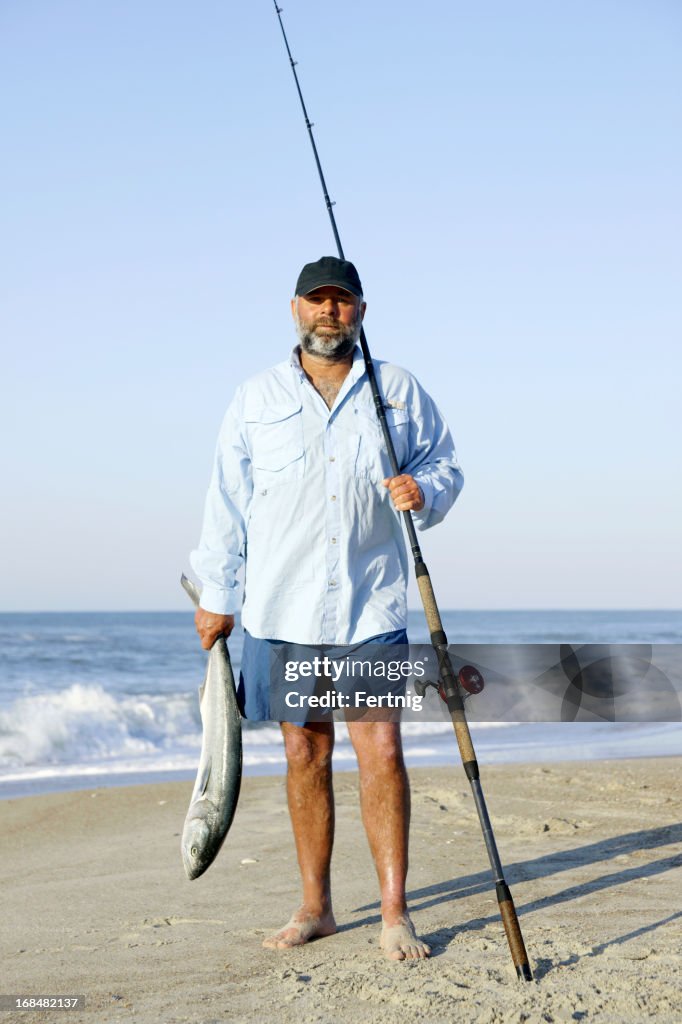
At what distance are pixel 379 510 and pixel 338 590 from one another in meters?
0.28

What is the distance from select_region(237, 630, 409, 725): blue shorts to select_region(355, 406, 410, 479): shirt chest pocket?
0.50 metres

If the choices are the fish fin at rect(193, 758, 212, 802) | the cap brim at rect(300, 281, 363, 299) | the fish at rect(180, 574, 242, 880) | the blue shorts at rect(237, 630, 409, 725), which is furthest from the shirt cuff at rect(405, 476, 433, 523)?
the fish fin at rect(193, 758, 212, 802)

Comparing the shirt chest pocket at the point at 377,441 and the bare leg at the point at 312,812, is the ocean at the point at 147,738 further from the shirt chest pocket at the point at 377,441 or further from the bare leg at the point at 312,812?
the shirt chest pocket at the point at 377,441

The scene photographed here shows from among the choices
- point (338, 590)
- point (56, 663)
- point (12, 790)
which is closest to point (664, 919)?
point (338, 590)

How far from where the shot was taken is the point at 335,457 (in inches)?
124

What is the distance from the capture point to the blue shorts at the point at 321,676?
10.1 feet

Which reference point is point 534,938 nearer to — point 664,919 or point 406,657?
point 664,919

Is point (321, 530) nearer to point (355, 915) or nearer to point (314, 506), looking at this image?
point (314, 506)

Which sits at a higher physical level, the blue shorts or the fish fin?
the blue shorts

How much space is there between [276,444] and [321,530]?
Result: 0.30 meters

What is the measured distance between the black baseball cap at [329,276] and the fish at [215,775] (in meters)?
1.17

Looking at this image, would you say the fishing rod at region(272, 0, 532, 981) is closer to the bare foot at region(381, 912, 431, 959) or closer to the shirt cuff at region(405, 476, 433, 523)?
the shirt cuff at region(405, 476, 433, 523)

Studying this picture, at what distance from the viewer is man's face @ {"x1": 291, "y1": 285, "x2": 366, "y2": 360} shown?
3.24m

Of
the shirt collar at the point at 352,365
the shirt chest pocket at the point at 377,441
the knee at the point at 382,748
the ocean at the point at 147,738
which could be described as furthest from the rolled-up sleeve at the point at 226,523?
the ocean at the point at 147,738
